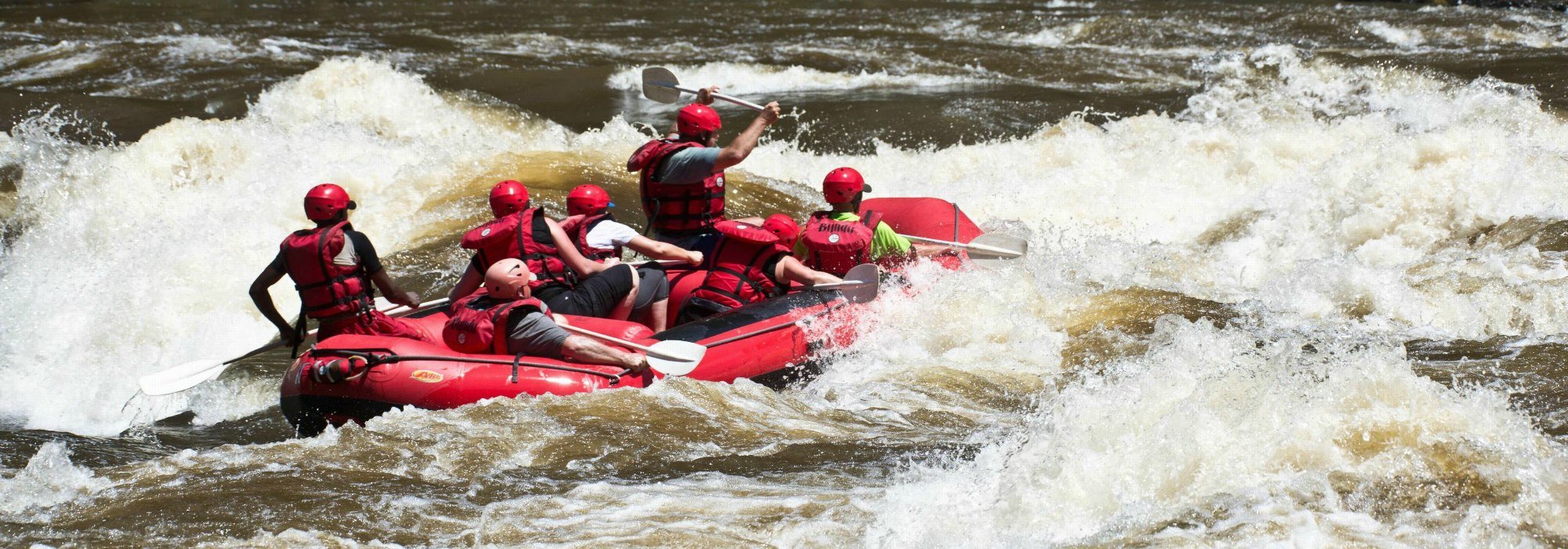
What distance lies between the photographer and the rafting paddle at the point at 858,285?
19.3 ft

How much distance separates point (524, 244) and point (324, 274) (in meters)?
0.83

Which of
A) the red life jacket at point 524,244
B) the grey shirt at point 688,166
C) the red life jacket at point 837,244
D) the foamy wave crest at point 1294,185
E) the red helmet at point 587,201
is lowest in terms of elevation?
the foamy wave crest at point 1294,185

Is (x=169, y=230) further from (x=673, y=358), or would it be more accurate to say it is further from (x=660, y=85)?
(x=673, y=358)

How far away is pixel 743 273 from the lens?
Answer: 20.1 ft

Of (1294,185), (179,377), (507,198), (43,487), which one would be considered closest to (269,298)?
(179,377)

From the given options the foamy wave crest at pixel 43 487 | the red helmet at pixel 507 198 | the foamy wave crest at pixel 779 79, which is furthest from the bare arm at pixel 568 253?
the foamy wave crest at pixel 779 79

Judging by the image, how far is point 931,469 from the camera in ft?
14.3

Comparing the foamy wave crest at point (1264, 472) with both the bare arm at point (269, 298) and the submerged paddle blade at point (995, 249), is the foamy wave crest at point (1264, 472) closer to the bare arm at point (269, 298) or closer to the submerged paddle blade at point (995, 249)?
the submerged paddle blade at point (995, 249)

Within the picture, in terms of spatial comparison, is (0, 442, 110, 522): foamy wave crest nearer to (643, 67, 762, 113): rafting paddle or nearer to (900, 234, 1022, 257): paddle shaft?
(643, 67, 762, 113): rafting paddle

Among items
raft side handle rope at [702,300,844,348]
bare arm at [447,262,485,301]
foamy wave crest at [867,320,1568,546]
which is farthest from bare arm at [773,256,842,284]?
foamy wave crest at [867,320,1568,546]

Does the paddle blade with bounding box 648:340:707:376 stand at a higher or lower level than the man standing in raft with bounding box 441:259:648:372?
lower

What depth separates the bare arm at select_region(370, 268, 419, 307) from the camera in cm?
552

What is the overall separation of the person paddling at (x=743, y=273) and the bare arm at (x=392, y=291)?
1211 millimetres

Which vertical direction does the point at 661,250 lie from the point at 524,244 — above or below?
below
